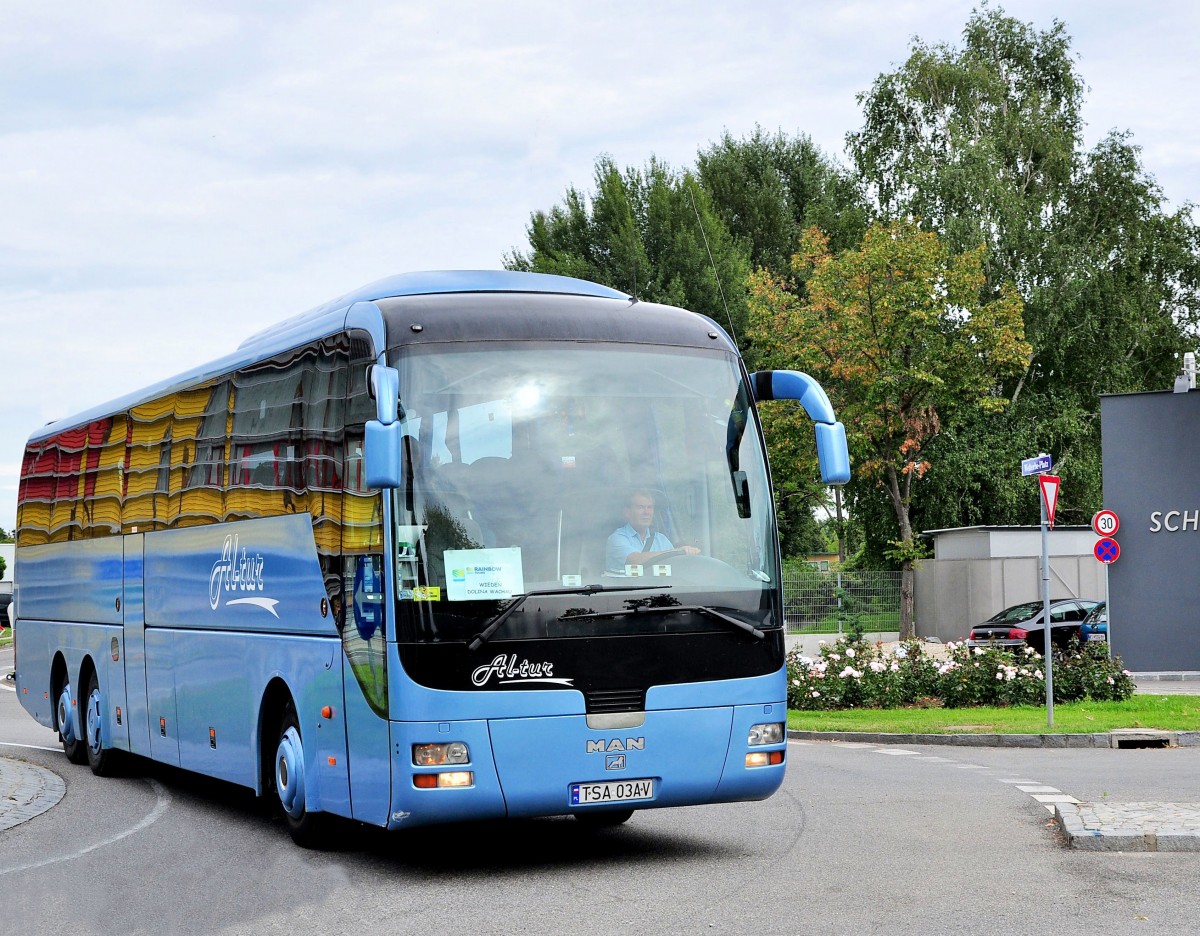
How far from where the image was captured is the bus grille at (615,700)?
9.04 meters

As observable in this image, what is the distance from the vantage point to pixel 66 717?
656 inches

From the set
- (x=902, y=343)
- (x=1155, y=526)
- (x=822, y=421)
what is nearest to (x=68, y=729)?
(x=822, y=421)

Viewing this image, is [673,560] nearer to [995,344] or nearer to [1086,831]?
[1086,831]

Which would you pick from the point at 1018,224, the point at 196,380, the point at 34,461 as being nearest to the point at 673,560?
the point at 196,380

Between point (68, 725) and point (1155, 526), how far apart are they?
65.1 ft

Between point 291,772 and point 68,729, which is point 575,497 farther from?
point 68,729

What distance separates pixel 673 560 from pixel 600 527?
0.48 metres

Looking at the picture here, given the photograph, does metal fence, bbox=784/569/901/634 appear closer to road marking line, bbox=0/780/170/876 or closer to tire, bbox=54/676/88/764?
tire, bbox=54/676/88/764

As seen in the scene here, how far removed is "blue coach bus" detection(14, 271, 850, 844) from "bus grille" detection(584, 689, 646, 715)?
0.01m

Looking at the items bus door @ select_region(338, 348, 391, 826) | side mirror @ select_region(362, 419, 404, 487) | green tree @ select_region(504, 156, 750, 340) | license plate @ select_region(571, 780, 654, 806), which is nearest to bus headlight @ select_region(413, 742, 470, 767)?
bus door @ select_region(338, 348, 391, 826)

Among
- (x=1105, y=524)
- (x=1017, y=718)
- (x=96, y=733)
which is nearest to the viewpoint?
(x=96, y=733)

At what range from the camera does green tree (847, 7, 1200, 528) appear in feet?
165

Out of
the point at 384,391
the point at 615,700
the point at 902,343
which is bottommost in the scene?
the point at 615,700

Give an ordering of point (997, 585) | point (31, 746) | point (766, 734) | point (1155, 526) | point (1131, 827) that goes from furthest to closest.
A: point (997, 585) < point (1155, 526) < point (31, 746) < point (1131, 827) < point (766, 734)
